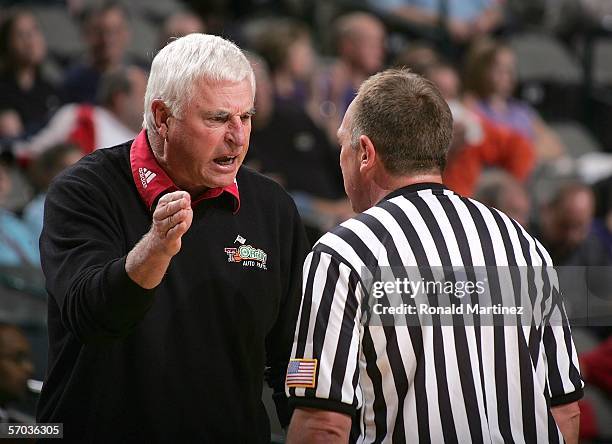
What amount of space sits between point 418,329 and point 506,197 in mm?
3958

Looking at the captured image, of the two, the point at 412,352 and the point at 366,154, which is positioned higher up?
the point at 366,154

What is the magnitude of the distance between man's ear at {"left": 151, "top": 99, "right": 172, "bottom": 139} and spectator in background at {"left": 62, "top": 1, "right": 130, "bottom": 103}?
389cm

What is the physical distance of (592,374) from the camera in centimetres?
475

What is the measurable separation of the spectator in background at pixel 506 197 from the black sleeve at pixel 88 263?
3.86m

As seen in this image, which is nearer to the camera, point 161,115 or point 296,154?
point 161,115

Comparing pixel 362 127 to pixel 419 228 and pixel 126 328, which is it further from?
pixel 126 328

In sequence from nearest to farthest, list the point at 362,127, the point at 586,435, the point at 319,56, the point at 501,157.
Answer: the point at 362,127
the point at 586,435
the point at 501,157
the point at 319,56

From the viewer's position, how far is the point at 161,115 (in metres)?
2.36

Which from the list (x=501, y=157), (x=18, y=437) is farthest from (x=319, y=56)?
(x=18, y=437)

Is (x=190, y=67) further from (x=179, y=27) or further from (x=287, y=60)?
(x=179, y=27)

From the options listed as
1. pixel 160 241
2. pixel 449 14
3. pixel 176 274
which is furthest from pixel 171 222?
pixel 449 14

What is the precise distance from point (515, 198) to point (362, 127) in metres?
3.85

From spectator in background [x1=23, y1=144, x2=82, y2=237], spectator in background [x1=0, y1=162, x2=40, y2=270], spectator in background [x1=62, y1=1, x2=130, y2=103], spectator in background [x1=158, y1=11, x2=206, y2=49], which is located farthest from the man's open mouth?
spectator in background [x1=158, y1=11, x2=206, y2=49]

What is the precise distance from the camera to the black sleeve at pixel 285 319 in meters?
2.54
